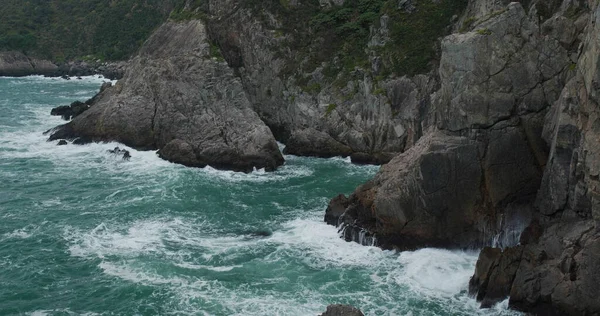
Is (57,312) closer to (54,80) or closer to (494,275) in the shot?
(494,275)

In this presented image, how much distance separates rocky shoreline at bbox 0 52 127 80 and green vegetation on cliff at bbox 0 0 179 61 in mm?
2267

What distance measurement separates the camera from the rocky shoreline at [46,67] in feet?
386

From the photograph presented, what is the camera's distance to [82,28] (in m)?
132

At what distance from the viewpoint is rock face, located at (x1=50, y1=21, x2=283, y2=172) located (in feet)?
171

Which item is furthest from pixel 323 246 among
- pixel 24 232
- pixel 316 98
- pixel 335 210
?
pixel 316 98

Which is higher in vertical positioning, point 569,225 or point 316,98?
point 316,98

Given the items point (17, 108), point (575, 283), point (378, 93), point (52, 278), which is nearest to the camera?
point (575, 283)

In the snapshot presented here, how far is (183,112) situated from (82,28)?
86990 mm

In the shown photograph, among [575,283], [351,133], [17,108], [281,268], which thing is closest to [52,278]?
[281,268]

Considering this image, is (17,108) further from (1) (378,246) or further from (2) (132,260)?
(1) (378,246)

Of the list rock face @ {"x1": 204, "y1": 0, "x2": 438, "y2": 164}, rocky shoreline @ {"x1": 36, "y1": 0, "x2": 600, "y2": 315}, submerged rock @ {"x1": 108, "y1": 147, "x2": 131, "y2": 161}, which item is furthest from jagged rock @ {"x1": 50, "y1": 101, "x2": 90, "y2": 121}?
rocky shoreline @ {"x1": 36, "y1": 0, "x2": 600, "y2": 315}

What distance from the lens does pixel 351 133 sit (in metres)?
53.5

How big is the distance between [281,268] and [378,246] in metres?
5.72

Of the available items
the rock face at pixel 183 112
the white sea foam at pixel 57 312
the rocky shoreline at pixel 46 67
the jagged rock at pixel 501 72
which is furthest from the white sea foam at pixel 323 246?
the rocky shoreline at pixel 46 67
